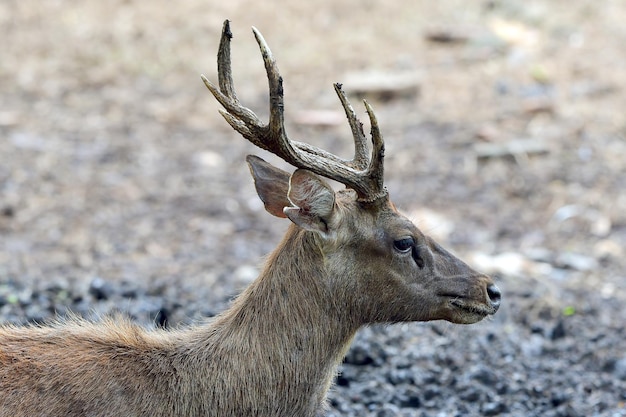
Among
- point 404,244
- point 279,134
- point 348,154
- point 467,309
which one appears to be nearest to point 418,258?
point 404,244

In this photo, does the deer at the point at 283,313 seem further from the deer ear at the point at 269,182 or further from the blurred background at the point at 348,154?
the blurred background at the point at 348,154

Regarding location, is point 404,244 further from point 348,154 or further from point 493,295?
point 348,154

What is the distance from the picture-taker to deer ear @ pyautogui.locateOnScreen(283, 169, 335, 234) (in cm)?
474

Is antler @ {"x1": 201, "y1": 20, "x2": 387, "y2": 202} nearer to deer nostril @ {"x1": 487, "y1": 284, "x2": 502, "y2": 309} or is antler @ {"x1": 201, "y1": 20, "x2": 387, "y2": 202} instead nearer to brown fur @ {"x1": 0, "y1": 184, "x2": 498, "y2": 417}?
brown fur @ {"x1": 0, "y1": 184, "x2": 498, "y2": 417}

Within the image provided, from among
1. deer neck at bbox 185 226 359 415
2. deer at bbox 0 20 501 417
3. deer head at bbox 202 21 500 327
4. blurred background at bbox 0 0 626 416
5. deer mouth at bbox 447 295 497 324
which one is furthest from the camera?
A: blurred background at bbox 0 0 626 416

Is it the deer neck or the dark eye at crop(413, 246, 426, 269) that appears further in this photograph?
the dark eye at crop(413, 246, 426, 269)

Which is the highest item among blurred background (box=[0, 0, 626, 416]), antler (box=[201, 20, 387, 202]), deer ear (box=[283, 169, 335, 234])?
blurred background (box=[0, 0, 626, 416])

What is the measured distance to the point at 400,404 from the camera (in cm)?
619

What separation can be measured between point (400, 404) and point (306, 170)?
2094 mm

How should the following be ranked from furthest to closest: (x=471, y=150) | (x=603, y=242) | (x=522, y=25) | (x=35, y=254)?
(x=522, y=25)
(x=471, y=150)
(x=603, y=242)
(x=35, y=254)

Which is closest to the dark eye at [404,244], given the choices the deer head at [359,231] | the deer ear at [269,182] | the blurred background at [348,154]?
the deer head at [359,231]

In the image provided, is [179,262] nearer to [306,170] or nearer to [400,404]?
[400,404]

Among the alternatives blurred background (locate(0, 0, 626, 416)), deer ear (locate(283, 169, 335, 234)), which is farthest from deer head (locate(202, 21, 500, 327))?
blurred background (locate(0, 0, 626, 416))

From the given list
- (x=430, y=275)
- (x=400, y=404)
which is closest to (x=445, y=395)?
(x=400, y=404)
